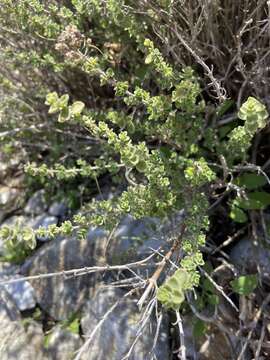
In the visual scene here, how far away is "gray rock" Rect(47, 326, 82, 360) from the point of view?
2.16 metres

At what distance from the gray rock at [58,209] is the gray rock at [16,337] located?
0.46 meters

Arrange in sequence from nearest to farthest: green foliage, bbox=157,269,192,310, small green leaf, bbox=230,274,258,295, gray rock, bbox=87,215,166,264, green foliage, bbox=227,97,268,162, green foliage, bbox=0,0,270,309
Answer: green foliage, bbox=157,269,192,310
green foliage, bbox=227,97,268,162
green foliage, bbox=0,0,270,309
small green leaf, bbox=230,274,258,295
gray rock, bbox=87,215,166,264

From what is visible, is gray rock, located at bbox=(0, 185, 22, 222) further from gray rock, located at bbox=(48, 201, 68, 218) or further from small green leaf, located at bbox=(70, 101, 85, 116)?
A: small green leaf, located at bbox=(70, 101, 85, 116)

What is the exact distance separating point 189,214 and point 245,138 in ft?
1.12

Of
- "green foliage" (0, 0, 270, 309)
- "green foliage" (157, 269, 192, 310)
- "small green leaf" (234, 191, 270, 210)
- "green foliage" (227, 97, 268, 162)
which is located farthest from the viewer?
"small green leaf" (234, 191, 270, 210)

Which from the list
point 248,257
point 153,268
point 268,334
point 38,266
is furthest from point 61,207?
point 268,334

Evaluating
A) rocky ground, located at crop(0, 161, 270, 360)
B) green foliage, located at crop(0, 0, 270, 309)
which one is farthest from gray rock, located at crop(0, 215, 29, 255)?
green foliage, located at crop(0, 0, 270, 309)

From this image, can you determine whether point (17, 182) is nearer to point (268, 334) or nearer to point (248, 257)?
point (248, 257)

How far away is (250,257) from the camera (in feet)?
6.82

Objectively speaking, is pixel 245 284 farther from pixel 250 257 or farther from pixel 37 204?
pixel 37 204

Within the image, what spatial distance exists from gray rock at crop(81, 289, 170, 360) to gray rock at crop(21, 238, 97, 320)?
14 centimetres

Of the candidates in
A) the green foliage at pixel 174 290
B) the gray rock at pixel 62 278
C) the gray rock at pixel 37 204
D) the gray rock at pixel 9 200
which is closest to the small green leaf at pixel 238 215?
the gray rock at pixel 62 278

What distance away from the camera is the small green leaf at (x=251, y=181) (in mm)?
1966

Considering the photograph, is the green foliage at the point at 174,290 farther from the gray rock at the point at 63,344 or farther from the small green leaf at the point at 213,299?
the gray rock at the point at 63,344
